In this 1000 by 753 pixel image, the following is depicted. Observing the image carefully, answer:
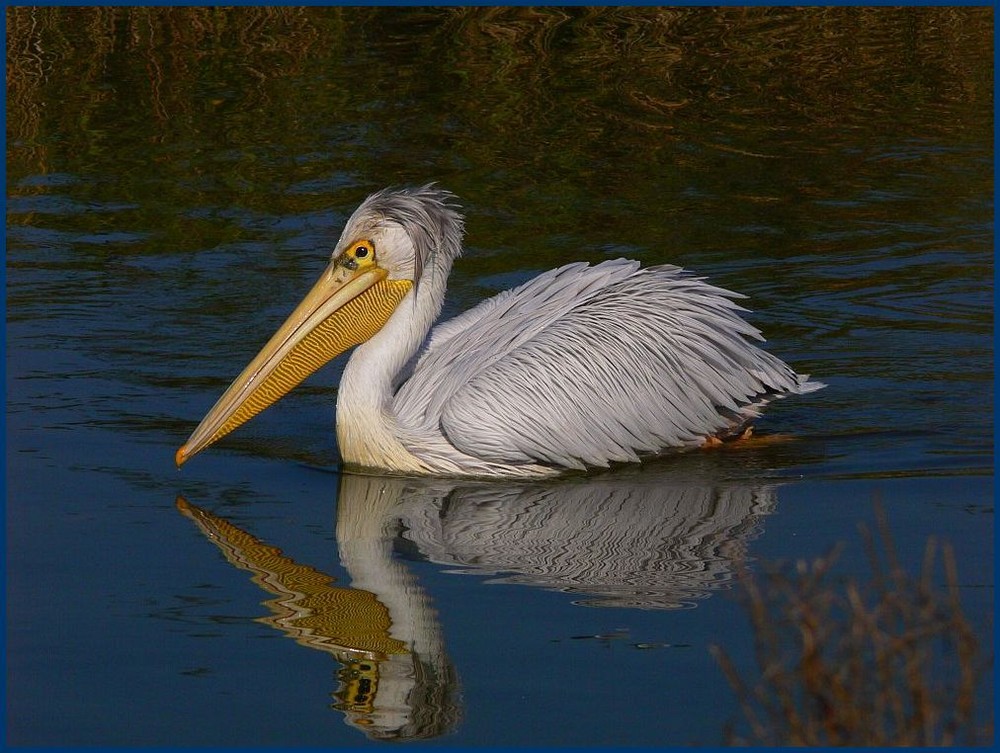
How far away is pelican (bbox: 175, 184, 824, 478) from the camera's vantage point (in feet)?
22.5

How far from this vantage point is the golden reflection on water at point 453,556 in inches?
203

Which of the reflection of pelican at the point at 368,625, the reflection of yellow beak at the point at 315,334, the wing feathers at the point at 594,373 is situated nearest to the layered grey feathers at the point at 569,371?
the wing feathers at the point at 594,373

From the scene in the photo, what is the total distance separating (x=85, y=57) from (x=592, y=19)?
443 cm

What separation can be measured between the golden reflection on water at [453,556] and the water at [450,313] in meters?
0.02

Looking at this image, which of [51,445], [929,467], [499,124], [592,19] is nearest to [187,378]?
[51,445]

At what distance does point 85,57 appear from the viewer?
→ 1399cm

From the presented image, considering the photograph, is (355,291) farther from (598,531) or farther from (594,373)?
(598,531)

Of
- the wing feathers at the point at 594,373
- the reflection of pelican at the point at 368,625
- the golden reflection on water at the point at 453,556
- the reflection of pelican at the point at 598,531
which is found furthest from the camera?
the wing feathers at the point at 594,373

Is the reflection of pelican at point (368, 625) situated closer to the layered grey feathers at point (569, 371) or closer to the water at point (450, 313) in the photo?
the water at point (450, 313)

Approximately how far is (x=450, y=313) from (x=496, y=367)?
2329 mm

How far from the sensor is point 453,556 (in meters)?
6.11

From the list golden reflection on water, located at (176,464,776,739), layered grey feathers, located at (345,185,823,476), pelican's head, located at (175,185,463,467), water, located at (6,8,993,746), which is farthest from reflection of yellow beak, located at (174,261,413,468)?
golden reflection on water, located at (176,464,776,739)

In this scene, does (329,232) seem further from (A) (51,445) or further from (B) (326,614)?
(B) (326,614)

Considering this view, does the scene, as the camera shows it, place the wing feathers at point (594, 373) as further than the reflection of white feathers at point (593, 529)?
Yes
